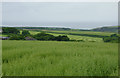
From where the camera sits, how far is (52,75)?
2.12 m

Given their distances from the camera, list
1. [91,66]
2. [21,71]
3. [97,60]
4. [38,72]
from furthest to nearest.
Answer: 1. [97,60]
2. [91,66]
3. [21,71]
4. [38,72]

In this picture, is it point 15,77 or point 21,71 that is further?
point 21,71

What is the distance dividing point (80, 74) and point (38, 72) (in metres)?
0.78

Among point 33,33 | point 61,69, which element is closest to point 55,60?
point 61,69

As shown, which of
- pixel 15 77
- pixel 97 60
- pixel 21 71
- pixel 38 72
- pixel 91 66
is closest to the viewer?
pixel 15 77

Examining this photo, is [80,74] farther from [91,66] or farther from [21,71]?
[21,71]

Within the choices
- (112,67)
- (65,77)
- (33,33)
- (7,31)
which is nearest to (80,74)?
(65,77)

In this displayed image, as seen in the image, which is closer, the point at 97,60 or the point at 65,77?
the point at 65,77

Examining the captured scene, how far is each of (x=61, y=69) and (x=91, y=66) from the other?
689 millimetres

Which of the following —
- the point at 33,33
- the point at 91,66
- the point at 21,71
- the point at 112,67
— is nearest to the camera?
the point at 21,71

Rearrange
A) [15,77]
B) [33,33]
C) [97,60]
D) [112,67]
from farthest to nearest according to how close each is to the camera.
Answer: 1. [33,33]
2. [97,60]
3. [112,67]
4. [15,77]

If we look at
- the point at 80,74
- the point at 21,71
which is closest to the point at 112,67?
the point at 80,74

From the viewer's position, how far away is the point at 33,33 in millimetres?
54031

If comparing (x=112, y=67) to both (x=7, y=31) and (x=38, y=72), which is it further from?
(x=7, y=31)
